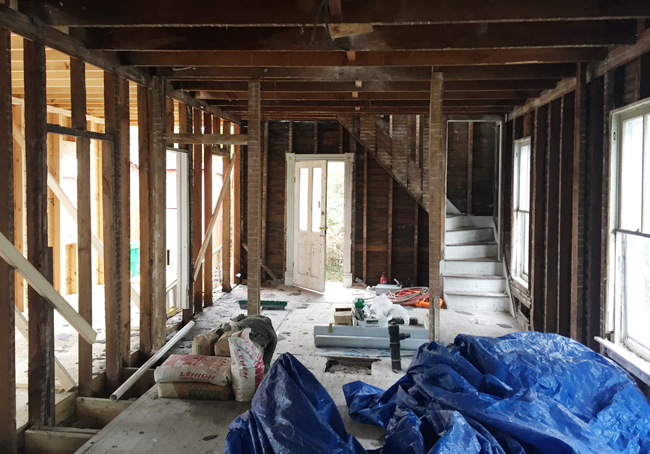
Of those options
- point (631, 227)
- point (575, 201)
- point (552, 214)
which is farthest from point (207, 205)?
point (631, 227)

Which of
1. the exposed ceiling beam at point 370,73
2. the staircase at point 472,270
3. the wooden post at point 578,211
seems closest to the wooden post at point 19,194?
the exposed ceiling beam at point 370,73

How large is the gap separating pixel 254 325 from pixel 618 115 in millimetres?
3388

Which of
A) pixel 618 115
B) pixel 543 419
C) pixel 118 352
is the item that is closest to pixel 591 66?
pixel 618 115

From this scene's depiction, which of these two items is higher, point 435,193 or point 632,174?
point 632,174

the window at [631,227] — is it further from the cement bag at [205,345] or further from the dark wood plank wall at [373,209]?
the dark wood plank wall at [373,209]

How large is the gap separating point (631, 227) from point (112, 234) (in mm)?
4349

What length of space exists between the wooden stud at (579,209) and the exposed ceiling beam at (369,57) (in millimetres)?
377

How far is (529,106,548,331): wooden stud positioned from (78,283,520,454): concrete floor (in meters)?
0.39

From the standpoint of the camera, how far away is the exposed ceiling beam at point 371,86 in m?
5.07

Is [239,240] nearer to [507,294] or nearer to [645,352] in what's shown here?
[507,294]

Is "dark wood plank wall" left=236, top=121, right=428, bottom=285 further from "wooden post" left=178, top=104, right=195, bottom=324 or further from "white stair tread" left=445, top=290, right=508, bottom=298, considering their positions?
"wooden post" left=178, top=104, right=195, bottom=324

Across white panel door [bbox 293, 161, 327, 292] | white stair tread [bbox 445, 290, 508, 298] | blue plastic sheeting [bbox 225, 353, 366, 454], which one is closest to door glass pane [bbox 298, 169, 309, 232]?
white panel door [bbox 293, 161, 327, 292]

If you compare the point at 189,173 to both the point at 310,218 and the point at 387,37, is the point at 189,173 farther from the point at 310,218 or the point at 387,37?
the point at 387,37

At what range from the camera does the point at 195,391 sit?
3451 millimetres
